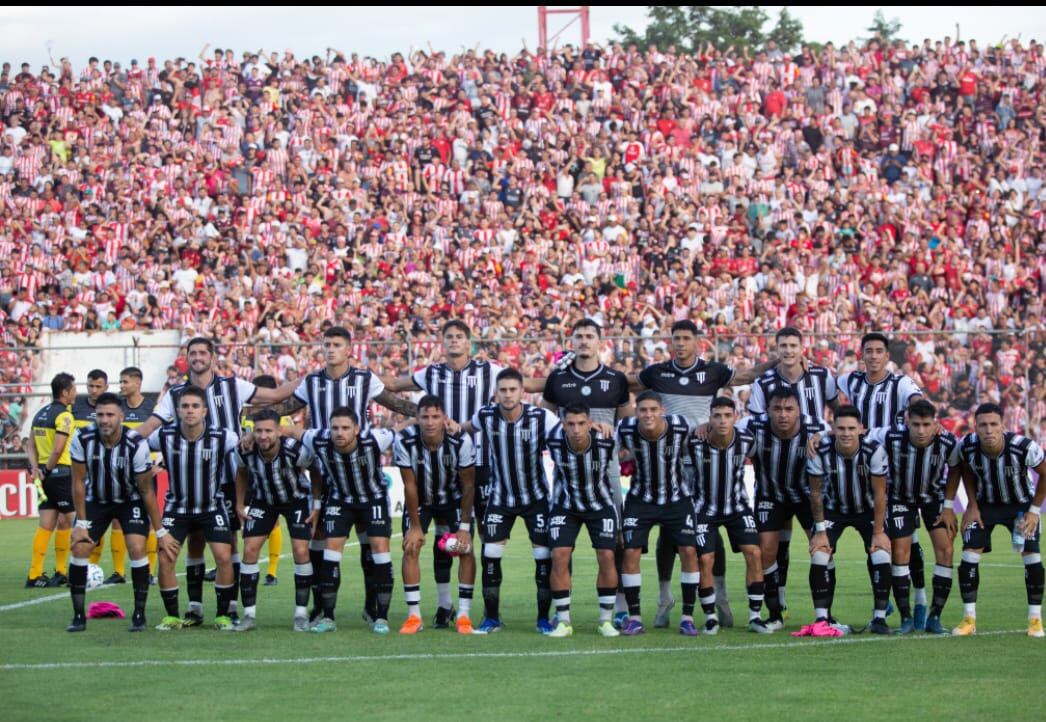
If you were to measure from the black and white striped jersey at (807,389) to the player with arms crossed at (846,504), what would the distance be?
2.64ft

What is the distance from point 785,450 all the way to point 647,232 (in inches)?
725

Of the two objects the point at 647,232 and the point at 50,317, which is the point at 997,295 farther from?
the point at 50,317

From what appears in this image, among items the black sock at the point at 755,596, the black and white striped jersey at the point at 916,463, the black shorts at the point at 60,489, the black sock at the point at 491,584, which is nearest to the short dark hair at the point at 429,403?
the black sock at the point at 491,584

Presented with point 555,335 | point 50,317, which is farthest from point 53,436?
point 50,317

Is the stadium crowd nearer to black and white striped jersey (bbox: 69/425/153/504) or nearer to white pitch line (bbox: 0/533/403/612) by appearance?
white pitch line (bbox: 0/533/403/612)

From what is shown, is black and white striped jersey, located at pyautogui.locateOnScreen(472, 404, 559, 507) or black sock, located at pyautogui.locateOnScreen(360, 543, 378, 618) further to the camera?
black sock, located at pyautogui.locateOnScreen(360, 543, 378, 618)

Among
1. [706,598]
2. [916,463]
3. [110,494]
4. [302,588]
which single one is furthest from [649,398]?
[110,494]

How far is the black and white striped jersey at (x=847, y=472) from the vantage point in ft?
37.6

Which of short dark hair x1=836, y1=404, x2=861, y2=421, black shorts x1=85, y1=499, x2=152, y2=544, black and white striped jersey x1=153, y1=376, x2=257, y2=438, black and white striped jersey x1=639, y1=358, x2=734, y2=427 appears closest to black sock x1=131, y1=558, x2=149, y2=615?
black shorts x1=85, y1=499, x2=152, y2=544

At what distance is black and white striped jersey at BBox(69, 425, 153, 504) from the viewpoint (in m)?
11.9

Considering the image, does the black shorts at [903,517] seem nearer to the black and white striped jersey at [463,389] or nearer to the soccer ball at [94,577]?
the black and white striped jersey at [463,389]

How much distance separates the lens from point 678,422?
37.8 feet

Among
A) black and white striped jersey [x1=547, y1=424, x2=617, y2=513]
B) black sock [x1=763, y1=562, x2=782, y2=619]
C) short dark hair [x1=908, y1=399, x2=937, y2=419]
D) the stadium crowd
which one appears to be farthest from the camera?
the stadium crowd

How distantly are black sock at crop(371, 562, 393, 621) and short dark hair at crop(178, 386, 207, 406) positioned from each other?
1890 mm
